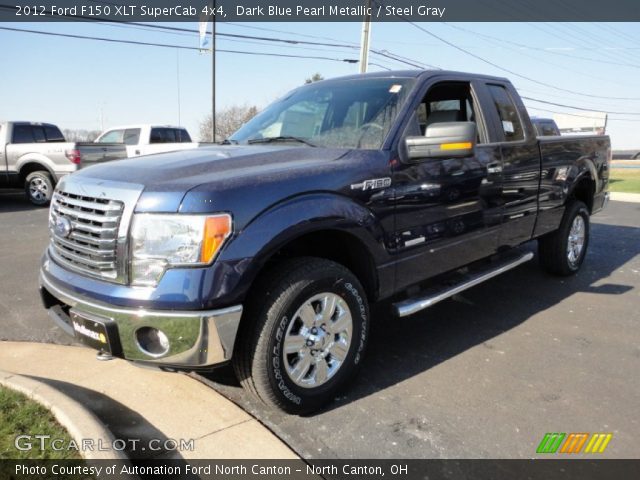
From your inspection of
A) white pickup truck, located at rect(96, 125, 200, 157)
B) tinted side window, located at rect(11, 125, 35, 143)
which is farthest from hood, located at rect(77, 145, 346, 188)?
white pickup truck, located at rect(96, 125, 200, 157)

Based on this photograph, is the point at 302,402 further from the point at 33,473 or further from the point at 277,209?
the point at 33,473

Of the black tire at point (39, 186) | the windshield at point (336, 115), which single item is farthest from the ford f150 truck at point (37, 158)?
the windshield at point (336, 115)

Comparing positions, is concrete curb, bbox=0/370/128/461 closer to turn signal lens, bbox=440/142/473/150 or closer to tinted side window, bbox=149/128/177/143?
turn signal lens, bbox=440/142/473/150

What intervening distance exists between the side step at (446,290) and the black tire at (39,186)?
412 inches

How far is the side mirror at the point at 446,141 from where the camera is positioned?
299 cm

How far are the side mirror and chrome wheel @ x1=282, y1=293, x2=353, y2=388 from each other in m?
1.07

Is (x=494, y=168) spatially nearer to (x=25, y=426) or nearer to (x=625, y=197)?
(x=25, y=426)

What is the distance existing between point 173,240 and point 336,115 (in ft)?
5.73

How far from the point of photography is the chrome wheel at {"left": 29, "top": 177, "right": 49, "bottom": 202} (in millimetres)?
11266

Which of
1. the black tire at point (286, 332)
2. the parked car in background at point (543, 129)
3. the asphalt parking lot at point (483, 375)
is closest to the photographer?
the black tire at point (286, 332)

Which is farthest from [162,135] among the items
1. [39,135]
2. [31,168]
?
[31,168]

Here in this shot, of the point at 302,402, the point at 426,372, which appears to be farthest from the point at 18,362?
the point at 426,372

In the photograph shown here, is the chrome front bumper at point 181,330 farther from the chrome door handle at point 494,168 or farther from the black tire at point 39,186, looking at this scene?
the black tire at point 39,186

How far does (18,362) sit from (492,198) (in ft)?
12.3
